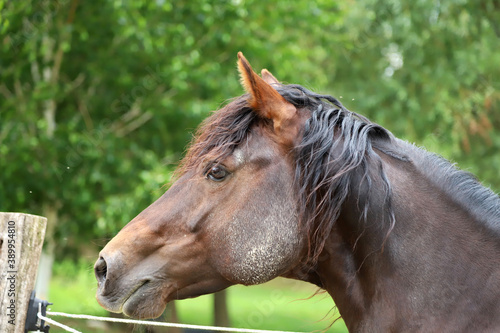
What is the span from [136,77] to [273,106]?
6.66m

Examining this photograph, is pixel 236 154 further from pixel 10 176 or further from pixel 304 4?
pixel 304 4

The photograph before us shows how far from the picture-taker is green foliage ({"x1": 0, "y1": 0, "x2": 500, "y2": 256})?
7609 millimetres

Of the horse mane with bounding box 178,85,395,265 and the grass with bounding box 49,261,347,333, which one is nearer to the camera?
the horse mane with bounding box 178,85,395,265

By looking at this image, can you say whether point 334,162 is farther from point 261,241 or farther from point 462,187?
point 462,187

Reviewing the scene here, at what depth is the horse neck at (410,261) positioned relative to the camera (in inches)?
89.7

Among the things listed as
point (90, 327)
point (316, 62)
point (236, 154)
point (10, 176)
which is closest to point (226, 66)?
point (10, 176)

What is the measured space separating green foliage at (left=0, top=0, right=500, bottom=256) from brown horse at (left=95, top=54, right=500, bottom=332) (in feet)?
15.1

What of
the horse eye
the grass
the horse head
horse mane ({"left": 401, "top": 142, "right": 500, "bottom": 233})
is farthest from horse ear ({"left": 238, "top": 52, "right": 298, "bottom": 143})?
the grass

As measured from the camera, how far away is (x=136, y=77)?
28.9 feet

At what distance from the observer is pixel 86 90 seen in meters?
9.20

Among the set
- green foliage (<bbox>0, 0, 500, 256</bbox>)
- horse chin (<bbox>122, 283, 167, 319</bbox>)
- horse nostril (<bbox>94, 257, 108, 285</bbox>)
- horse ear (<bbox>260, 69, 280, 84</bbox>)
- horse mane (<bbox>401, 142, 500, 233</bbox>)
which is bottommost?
horse chin (<bbox>122, 283, 167, 319</bbox>)

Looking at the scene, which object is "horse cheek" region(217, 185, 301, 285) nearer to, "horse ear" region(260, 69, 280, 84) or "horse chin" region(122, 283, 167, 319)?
"horse chin" region(122, 283, 167, 319)

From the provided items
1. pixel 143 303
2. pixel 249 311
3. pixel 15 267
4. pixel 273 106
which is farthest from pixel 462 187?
pixel 249 311

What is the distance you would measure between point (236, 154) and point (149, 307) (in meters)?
0.82
